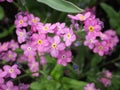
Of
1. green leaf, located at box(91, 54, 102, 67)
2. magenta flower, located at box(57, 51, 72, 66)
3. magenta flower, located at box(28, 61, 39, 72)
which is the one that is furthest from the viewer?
green leaf, located at box(91, 54, 102, 67)

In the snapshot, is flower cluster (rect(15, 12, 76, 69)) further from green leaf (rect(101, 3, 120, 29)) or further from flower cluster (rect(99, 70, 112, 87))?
green leaf (rect(101, 3, 120, 29))

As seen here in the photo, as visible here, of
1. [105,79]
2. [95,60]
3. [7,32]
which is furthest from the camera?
[7,32]

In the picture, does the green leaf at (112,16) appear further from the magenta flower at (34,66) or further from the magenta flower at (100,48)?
the magenta flower at (34,66)

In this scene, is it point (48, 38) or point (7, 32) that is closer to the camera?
point (48, 38)

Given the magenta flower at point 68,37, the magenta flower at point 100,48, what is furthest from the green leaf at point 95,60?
the magenta flower at point 68,37

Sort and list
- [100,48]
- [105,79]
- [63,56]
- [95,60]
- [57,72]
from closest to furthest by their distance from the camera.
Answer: [63,56]
[57,72]
[100,48]
[105,79]
[95,60]

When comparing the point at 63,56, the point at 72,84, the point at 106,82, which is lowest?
the point at 106,82

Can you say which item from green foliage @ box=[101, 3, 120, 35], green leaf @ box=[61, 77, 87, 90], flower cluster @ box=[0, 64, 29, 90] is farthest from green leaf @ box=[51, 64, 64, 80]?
green foliage @ box=[101, 3, 120, 35]

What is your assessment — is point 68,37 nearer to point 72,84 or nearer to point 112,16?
point 72,84

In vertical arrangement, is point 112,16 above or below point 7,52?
above

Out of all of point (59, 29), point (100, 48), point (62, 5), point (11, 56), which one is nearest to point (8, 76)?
point (11, 56)
